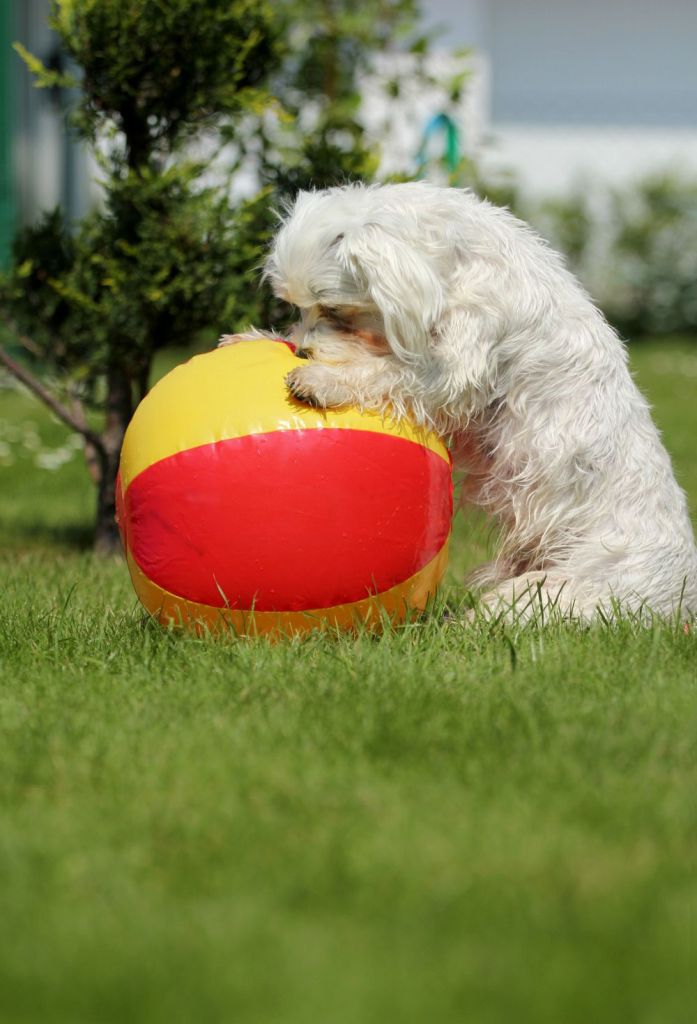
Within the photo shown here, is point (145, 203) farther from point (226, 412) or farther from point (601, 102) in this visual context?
point (601, 102)

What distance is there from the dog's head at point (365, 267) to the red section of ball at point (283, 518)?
364 millimetres

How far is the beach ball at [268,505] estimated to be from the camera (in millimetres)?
3480

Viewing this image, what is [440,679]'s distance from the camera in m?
3.29

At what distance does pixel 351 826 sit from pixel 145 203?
11.3 feet

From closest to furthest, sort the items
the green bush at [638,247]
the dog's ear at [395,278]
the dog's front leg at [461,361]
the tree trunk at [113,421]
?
the dog's ear at [395,278], the dog's front leg at [461,361], the tree trunk at [113,421], the green bush at [638,247]

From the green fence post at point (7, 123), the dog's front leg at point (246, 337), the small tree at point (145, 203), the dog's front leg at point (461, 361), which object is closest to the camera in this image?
the dog's front leg at point (461, 361)

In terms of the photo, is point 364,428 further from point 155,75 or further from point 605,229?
point 605,229

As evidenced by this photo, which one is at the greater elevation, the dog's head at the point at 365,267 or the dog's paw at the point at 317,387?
the dog's head at the point at 365,267

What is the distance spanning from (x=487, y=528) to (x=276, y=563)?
3.57 feet

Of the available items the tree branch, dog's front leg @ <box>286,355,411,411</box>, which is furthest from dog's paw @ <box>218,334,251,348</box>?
the tree branch

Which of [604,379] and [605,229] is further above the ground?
[604,379]

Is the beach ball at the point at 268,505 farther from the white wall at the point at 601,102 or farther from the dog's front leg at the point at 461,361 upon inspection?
the white wall at the point at 601,102

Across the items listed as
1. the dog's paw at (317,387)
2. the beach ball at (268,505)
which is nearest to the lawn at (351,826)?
the beach ball at (268,505)

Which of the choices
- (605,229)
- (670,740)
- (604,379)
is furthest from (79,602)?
(605,229)
